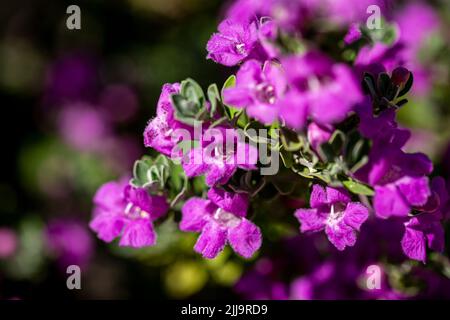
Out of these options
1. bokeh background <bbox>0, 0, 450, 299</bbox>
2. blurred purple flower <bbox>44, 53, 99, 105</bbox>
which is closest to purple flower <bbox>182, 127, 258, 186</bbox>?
bokeh background <bbox>0, 0, 450, 299</bbox>

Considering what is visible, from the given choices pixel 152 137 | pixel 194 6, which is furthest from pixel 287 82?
pixel 194 6

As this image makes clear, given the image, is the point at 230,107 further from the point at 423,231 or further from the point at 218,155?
the point at 423,231

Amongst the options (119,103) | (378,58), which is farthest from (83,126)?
(378,58)

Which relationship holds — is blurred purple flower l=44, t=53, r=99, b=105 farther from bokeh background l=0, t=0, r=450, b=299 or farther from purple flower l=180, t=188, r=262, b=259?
purple flower l=180, t=188, r=262, b=259

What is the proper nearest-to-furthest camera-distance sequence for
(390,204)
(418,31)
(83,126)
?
(390,204) < (418,31) < (83,126)

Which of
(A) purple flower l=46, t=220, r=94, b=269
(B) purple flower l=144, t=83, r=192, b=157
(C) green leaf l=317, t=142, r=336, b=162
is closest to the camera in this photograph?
(C) green leaf l=317, t=142, r=336, b=162
